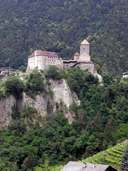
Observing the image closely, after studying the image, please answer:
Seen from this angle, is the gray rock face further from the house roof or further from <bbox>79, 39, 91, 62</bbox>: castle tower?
the house roof

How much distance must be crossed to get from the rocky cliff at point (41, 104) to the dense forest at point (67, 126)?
392 millimetres

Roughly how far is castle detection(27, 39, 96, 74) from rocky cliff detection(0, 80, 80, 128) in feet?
7.85

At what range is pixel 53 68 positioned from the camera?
264 feet

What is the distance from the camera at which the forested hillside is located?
350ft

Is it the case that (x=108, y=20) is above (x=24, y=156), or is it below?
above

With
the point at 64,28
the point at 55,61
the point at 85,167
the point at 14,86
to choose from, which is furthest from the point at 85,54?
the point at 64,28

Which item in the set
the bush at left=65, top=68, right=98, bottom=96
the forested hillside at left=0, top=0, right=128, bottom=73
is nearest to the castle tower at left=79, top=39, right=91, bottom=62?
the bush at left=65, top=68, right=98, bottom=96

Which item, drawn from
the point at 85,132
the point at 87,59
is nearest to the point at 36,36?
the point at 87,59

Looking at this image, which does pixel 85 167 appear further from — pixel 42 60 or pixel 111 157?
pixel 42 60

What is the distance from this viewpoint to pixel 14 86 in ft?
260

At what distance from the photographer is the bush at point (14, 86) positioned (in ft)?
259

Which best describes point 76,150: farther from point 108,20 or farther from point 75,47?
point 108,20

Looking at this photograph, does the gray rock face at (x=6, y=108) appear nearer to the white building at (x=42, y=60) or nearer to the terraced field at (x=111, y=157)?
the white building at (x=42, y=60)

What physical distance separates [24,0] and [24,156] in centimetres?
6149
